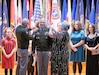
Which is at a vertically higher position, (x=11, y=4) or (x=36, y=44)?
(x=11, y=4)

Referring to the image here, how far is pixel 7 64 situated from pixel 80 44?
5.66 ft

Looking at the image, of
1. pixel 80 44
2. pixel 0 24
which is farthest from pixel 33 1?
pixel 80 44

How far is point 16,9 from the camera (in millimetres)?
8875

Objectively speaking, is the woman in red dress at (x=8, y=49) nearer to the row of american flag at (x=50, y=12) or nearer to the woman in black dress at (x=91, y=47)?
the woman in black dress at (x=91, y=47)

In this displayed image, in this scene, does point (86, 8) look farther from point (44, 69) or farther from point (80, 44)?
point (44, 69)

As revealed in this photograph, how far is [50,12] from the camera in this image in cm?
882

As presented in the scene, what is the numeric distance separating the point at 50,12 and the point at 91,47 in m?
3.01

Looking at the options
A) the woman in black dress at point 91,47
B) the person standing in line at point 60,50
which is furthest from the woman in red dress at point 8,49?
the woman in black dress at point 91,47

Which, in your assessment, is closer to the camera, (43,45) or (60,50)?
(60,50)

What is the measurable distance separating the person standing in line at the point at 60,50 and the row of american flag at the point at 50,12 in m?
3.05

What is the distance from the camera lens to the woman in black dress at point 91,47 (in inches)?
240

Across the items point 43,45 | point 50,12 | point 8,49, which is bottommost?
point 8,49

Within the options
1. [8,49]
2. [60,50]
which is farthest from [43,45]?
[8,49]

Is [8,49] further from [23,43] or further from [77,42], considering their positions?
[77,42]
